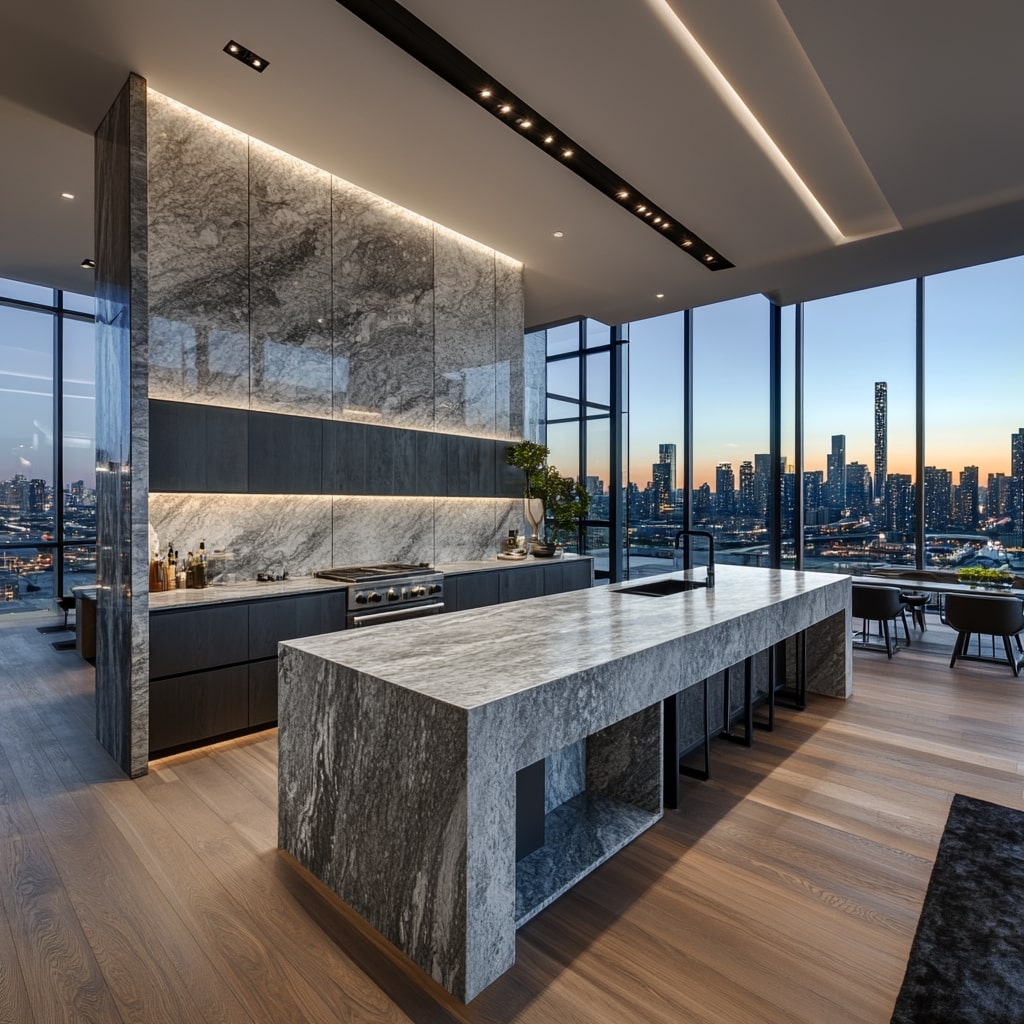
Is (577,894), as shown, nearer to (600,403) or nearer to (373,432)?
(373,432)

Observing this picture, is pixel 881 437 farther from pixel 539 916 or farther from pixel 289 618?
pixel 539 916

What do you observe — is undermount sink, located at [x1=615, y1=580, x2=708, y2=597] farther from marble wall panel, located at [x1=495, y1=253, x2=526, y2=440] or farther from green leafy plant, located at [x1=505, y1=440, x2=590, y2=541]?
marble wall panel, located at [x1=495, y1=253, x2=526, y2=440]

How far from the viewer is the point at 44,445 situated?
6.92 m

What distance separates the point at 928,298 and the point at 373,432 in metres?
6.32

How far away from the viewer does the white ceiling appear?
9.11 ft

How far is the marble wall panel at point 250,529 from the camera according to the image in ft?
12.6

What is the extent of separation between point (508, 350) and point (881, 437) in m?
4.56

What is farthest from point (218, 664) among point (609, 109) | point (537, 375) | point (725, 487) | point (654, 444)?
point (725, 487)

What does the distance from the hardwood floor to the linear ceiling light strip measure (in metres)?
3.63

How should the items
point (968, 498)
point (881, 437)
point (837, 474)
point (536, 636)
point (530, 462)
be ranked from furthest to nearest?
point (837, 474)
point (881, 437)
point (968, 498)
point (530, 462)
point (536, 636)

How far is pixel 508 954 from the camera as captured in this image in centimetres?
179

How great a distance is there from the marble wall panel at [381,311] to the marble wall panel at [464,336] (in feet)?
0.35

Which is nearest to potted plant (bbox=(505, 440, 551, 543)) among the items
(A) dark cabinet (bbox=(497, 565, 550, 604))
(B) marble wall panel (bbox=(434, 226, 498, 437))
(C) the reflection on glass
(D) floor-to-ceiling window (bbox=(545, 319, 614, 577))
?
(B) marble wall panel (bbox=(434, 226, 498, 437))

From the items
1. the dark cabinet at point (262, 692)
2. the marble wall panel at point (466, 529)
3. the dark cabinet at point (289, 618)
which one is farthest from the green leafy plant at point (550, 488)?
the dark cabinet at point (262, 692)
